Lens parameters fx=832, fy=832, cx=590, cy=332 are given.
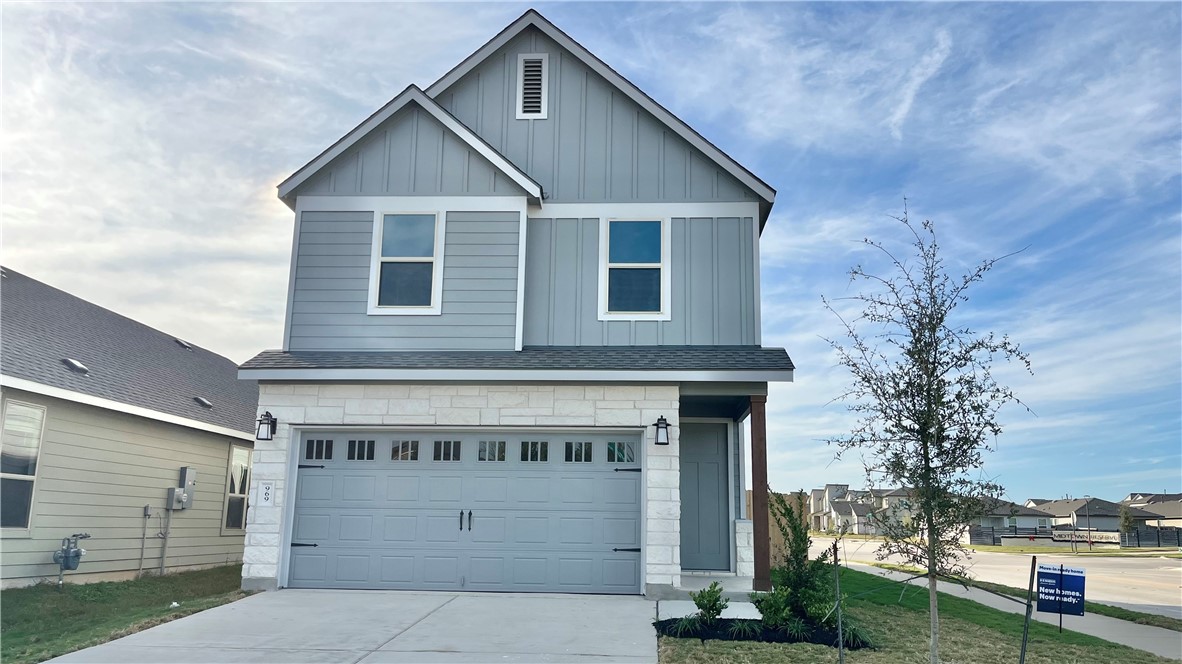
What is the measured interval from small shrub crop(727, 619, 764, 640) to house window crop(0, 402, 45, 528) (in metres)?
10.0

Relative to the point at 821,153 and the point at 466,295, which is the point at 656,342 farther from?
the point at 821,153

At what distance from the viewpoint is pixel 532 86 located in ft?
44.2

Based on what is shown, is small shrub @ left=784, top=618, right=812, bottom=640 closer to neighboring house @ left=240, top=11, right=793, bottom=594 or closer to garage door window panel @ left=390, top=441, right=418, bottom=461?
neighboring house @ left=240, top=11, right=793, bottom=594

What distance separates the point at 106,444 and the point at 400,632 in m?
7.72

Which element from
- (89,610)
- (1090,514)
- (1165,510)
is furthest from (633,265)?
(1165,510)

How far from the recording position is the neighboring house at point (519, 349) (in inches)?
436

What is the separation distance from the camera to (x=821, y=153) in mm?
15227

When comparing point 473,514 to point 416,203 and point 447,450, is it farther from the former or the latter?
point 416,203

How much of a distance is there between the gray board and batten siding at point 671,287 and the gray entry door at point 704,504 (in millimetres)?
2534

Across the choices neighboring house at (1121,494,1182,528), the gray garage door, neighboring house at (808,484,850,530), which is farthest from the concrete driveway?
neighboring house at (808,484,850,530)

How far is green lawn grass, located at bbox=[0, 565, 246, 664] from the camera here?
8.16m

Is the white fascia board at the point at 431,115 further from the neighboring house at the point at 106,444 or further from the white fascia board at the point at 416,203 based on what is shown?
the neighboring house at the point at 106,444

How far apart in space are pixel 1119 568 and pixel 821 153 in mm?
21544

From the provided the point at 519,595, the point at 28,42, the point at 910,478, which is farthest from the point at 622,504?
the point at 28,42
